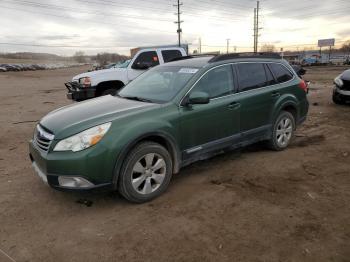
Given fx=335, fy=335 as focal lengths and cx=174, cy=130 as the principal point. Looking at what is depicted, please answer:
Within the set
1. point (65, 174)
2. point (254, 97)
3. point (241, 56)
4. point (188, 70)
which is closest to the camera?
point (65, 174)

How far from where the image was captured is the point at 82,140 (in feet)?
12.2

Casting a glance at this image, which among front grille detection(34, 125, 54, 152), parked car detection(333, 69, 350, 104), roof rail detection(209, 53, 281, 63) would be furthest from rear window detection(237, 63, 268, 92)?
parked car detection(333, 69, 350, 104)

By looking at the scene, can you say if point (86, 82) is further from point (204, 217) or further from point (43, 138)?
point (204, 217)

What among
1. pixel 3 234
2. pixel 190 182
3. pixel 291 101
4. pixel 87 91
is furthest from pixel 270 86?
pixel 87 91

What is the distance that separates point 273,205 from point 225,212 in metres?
0.59

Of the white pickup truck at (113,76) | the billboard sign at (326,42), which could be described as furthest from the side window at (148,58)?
the billboard sign at (326,42)

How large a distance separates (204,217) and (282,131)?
9.47 feet

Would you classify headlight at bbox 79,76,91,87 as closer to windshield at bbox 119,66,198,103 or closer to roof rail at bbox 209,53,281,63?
windshield at bbox 119,66,198,103

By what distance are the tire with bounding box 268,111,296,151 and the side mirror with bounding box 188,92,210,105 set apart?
1.90 m

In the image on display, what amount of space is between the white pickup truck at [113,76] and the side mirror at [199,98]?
485 cm

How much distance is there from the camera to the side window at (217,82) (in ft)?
15.4

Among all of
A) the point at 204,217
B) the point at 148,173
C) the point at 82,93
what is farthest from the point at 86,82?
the point at 204,217

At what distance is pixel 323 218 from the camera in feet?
11.8

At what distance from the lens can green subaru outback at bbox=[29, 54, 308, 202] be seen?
3721 millimetres
